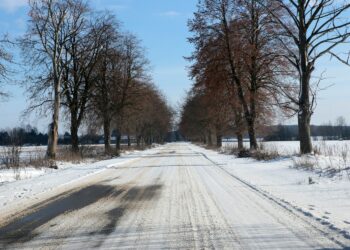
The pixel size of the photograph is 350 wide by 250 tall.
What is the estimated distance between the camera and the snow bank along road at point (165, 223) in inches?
278

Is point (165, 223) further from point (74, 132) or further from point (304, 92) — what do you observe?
point (74, 132)

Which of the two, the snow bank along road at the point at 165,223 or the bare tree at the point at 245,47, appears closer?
the snow bank along road at the point at 165,223

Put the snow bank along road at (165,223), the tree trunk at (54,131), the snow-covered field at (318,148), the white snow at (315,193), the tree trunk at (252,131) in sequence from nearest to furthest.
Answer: the snow bank along road at (165,223) < the white snow at (315,193) < the snow-covered field at (318,148) < the tree trunk at (54,131) < the tree trunk at (252,131)

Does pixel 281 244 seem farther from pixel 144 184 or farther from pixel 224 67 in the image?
pixel 224 67

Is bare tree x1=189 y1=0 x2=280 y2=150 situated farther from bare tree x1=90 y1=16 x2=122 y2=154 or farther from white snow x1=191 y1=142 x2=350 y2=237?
white snow x1=191 y1=142 x2=350 y2=237

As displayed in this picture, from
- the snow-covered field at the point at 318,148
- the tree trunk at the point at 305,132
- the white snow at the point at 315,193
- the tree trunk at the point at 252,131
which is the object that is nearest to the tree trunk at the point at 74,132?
the tree trunk at the point at 252,131

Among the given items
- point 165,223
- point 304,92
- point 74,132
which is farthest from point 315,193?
point 74,132

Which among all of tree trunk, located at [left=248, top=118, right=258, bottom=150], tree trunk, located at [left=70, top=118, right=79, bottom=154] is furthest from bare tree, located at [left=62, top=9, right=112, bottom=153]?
tree trunk, located at [left=248, top=118, right=258, bottom=150]

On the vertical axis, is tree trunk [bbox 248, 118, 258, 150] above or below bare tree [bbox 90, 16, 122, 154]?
below

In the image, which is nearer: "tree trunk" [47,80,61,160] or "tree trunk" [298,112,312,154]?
"tree trunk" [298,112,312,154]

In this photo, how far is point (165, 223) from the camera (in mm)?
8672

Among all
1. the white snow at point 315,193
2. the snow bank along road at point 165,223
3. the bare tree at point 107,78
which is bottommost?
the snow bank along road at point 165,223

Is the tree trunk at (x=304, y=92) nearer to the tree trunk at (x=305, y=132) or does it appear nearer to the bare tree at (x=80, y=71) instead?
the tree trunk at (x=305, y=132)

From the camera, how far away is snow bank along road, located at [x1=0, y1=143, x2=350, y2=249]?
7.06 m
